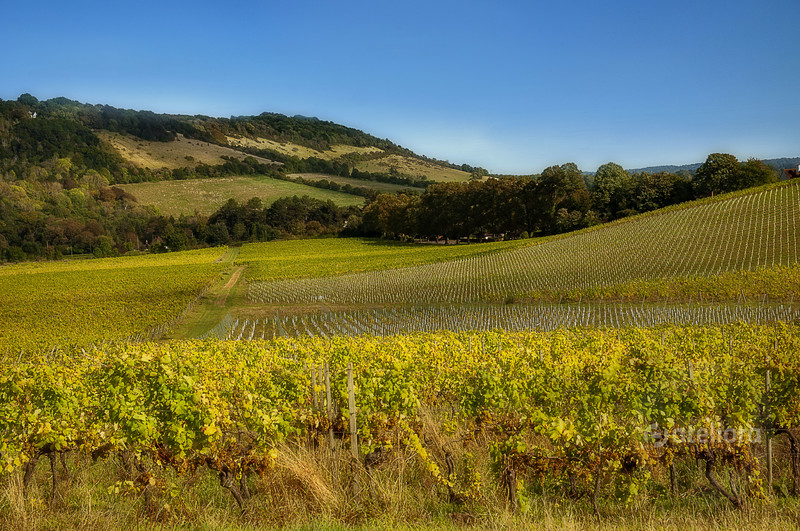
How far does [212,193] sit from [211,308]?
12090 cm

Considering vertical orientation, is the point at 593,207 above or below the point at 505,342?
above

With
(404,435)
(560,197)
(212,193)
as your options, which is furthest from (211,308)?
(212,193)

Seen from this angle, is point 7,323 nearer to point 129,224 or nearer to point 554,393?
point 554,393

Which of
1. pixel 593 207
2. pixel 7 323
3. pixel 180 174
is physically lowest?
pixel 7 323

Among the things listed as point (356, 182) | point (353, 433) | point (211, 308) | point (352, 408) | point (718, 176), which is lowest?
point (211, 308)

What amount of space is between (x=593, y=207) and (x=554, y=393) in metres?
83.3

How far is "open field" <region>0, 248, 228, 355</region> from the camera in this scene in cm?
2809

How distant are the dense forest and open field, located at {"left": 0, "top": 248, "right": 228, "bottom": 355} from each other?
4140 centimetres

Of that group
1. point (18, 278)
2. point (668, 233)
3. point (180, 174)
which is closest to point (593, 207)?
point (668, 233)

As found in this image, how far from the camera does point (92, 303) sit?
1656 inches

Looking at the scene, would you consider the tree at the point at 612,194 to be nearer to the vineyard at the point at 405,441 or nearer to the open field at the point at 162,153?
the vineyard at the point at 405,441

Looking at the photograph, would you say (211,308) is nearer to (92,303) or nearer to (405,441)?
(92,303)

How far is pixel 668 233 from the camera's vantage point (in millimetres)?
50562

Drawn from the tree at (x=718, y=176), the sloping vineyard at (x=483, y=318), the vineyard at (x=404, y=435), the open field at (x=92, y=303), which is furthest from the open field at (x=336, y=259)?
the vineyard at (x=404, y=435)
